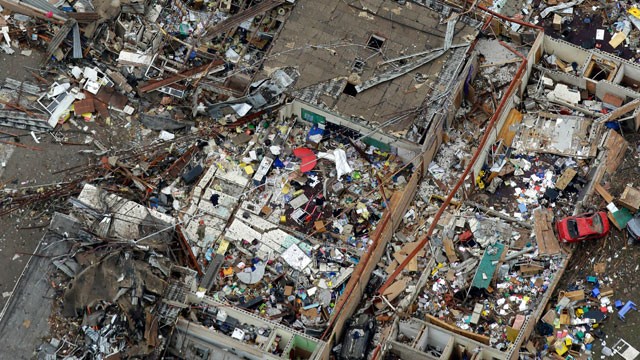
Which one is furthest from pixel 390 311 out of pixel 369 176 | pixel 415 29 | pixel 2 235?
pixel 2 235

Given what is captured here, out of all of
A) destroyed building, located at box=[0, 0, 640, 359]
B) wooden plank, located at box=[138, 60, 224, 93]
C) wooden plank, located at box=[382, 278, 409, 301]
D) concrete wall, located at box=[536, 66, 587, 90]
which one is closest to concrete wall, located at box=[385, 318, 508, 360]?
destroyed building, located at box=[0, 0, 640, 359]

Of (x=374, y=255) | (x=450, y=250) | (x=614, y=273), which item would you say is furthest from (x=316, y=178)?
(x=614, y=273)

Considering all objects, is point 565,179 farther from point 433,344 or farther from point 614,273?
point 433,344

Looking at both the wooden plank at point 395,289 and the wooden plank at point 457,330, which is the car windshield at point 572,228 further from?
the wooden plank at point 395,289

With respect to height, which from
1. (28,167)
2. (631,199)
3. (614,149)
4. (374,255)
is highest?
(614,149)

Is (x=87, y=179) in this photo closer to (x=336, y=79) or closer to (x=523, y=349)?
(x=336, y=79)

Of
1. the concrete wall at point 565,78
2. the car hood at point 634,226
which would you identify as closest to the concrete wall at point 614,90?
the concrete wall at point 565,78
